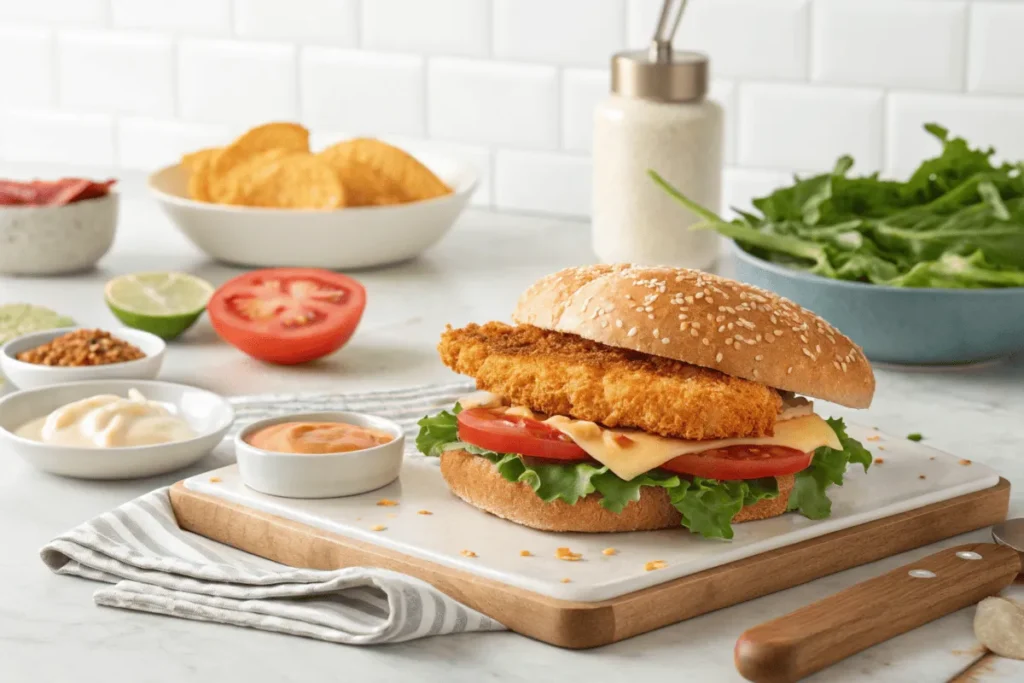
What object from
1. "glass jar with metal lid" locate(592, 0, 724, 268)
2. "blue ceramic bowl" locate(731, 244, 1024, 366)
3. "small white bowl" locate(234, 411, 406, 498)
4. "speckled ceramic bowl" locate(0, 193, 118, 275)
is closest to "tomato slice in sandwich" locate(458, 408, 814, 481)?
"small white bowl" locate(234, 411, 406, 498)

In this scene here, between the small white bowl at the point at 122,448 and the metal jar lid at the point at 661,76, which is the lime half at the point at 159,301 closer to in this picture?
the small white bowl at the point at 122,448

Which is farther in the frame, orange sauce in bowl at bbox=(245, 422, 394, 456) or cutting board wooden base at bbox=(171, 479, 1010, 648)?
orange sauce in bowl at bbox=(245, 422, 394, 456)

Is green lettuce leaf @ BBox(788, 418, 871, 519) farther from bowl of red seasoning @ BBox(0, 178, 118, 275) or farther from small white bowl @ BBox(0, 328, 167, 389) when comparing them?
bowl of red seasoning @ BBox(0, 178, 118, 275)

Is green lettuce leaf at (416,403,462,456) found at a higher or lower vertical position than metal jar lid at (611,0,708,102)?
lower

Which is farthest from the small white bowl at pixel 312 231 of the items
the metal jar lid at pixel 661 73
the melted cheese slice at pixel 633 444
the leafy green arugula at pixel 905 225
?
the melted cheese slice at pixel 633 444

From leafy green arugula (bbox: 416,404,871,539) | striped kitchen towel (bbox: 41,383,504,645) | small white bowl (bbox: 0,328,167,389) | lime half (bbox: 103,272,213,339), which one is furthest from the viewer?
lime half (bbox: 103,272,213,339)

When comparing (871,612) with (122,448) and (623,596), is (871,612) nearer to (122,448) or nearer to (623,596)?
(623,596)

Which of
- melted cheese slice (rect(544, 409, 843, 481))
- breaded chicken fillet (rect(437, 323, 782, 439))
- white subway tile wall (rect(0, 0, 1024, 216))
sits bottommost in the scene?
melted cheese slice (rect(544, 409, 843, 481))
